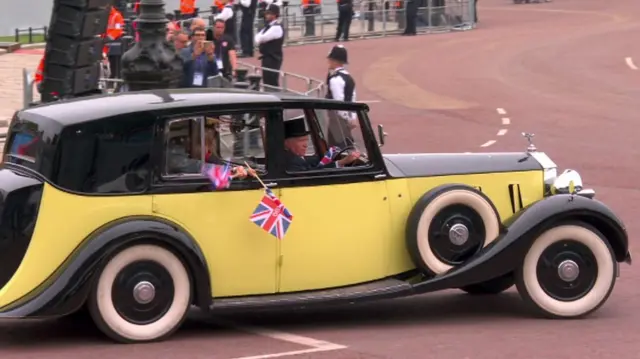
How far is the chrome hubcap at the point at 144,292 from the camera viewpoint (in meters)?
8.59

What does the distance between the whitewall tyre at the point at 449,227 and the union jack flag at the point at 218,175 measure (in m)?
1.32

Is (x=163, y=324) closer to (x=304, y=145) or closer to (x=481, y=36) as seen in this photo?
(x=304, y=145)

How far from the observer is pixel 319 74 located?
30078mm

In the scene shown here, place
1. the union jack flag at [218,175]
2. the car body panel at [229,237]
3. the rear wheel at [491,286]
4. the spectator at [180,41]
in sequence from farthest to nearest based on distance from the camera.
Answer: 1. the spectator at [180,41]
2. the rear wheel at [491,286]
3. the union jack flag at [218,175]
4. the car body panel at [229,237]

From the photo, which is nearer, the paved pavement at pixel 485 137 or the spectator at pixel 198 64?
the paved pavement at pixel 485 137

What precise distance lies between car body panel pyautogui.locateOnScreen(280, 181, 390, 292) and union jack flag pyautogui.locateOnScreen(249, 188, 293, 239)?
64 millimetres

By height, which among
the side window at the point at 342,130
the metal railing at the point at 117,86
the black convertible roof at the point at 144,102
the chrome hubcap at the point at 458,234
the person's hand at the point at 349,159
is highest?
the black convertible roof at the point at 144,102

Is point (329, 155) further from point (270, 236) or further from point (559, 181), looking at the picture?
point (559, 181)

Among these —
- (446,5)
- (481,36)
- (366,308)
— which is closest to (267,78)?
(366,308)

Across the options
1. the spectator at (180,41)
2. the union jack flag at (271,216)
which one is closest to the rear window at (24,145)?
the union jack flag at (271,216)

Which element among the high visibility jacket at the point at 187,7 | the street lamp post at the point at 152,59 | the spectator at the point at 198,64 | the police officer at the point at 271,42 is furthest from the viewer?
the high visibility jacket at the point at 187,7

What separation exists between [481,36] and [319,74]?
11.6 meters

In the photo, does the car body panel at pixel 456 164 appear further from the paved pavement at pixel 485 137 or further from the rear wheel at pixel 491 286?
the paved pavement at pixel 485 137

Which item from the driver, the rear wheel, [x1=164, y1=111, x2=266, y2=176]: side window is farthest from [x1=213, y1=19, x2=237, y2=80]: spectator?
[x1=164, y1=111, x2=266, y2=176]: side window
